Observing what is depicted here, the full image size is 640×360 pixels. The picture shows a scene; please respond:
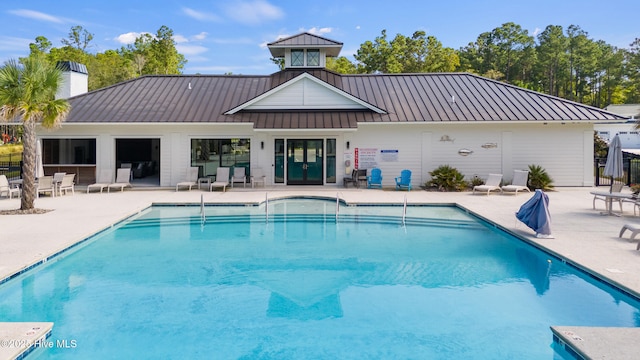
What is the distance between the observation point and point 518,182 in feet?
59.8

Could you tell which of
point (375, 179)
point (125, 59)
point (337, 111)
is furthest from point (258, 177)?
point (125, 59)

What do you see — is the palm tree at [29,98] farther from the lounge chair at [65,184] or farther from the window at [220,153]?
the window at [220,153]

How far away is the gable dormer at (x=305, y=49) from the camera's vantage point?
23.3m

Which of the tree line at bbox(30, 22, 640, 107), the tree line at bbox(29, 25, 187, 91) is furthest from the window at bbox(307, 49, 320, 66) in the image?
the tree line at bbox(29, 25, 187, 91)

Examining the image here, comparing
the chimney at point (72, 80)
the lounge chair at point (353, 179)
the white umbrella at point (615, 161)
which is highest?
the chimney at point (72, 80)

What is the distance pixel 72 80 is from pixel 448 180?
19171 millimetres

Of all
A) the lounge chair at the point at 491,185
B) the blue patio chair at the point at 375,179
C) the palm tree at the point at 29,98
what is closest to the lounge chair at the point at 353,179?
the blue patio chair at the point at 375,179

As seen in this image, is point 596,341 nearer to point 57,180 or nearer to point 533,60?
point 57,180

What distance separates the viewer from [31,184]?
44.1 ft

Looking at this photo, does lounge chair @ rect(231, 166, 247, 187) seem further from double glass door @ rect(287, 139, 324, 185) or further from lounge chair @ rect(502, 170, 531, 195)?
lounge chair @ rect(502, 170, 531, 195)

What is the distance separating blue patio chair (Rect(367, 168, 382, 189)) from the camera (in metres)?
19.7

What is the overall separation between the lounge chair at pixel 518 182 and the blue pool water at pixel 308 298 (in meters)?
6.94

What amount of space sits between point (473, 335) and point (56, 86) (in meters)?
13.6

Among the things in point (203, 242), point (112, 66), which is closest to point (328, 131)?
point (203, 242)
